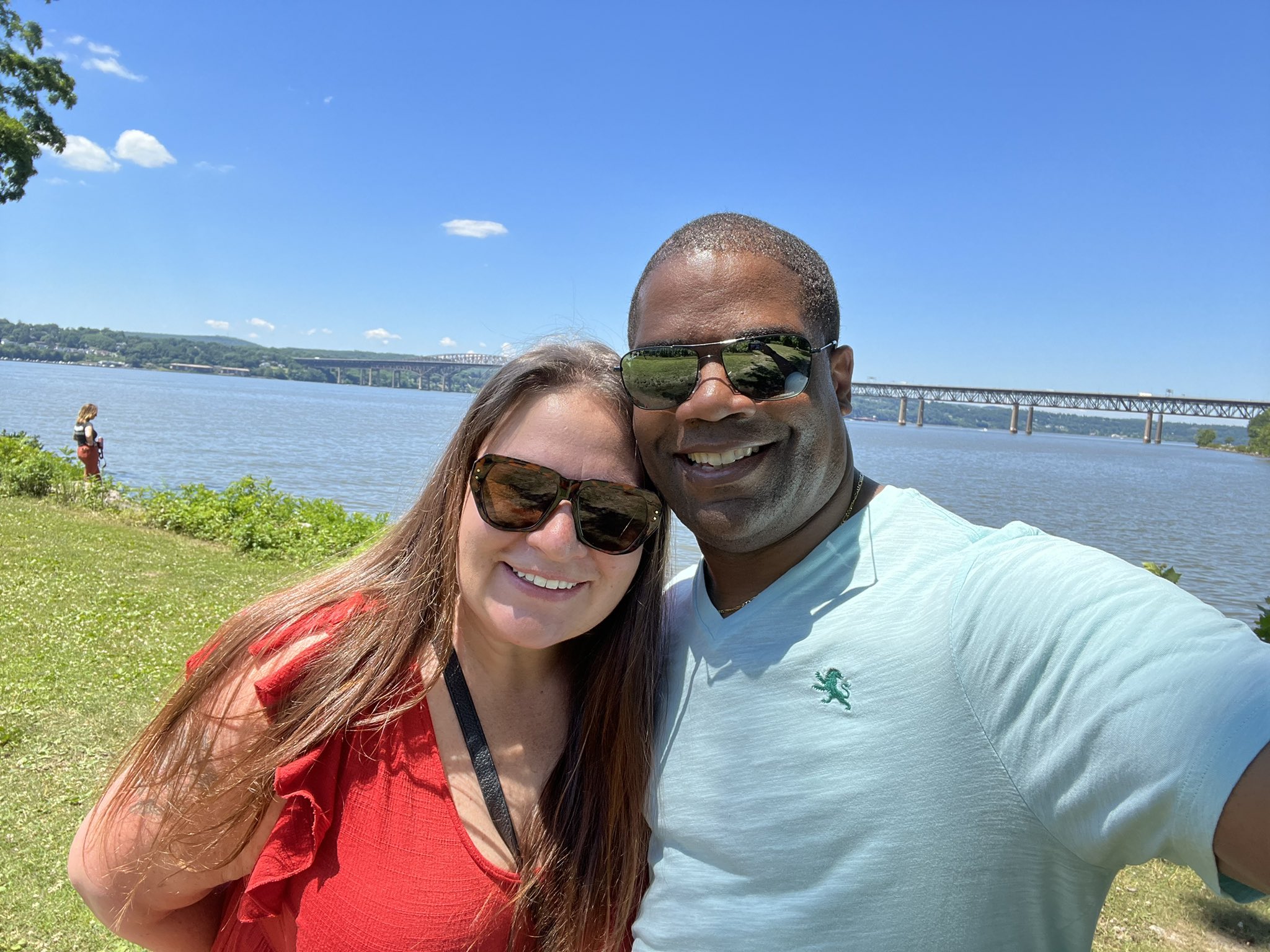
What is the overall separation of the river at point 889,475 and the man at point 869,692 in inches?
37.5

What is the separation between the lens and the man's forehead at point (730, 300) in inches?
81.4

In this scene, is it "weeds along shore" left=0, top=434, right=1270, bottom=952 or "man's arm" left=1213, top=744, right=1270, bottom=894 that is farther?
"weeds along shore" left=0, top=434, right=1270, bottom=952

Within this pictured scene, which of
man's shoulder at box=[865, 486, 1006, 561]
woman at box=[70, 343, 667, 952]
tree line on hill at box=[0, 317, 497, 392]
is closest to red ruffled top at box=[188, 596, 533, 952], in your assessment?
woman at box=[70, 343, 667, 952]

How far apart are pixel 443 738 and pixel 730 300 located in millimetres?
1298

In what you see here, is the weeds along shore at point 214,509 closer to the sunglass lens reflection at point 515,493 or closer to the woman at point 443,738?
the woman at point 443,738

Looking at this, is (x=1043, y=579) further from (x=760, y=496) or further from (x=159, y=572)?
(x=159, y=572)

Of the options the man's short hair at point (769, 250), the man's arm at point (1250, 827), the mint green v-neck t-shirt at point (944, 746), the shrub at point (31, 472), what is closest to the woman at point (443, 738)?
the mint green v-neck t-shirt at point (944, 746)

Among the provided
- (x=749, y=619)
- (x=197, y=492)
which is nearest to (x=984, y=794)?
(x=749, y=619)

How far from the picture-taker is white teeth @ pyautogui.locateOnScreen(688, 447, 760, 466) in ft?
6.80

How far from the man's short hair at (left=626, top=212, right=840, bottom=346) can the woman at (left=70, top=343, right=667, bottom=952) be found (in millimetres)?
397

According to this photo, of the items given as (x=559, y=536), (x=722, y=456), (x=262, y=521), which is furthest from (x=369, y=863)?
(x=262, y=521)

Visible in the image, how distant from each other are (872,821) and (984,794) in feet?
0.71

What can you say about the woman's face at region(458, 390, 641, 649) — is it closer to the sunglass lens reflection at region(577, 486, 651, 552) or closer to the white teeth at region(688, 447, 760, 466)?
the sunglass lens reflection at region(577, 486, 651, 552)

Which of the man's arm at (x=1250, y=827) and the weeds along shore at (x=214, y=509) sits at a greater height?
the man's arm at (x=1250, y=827)
